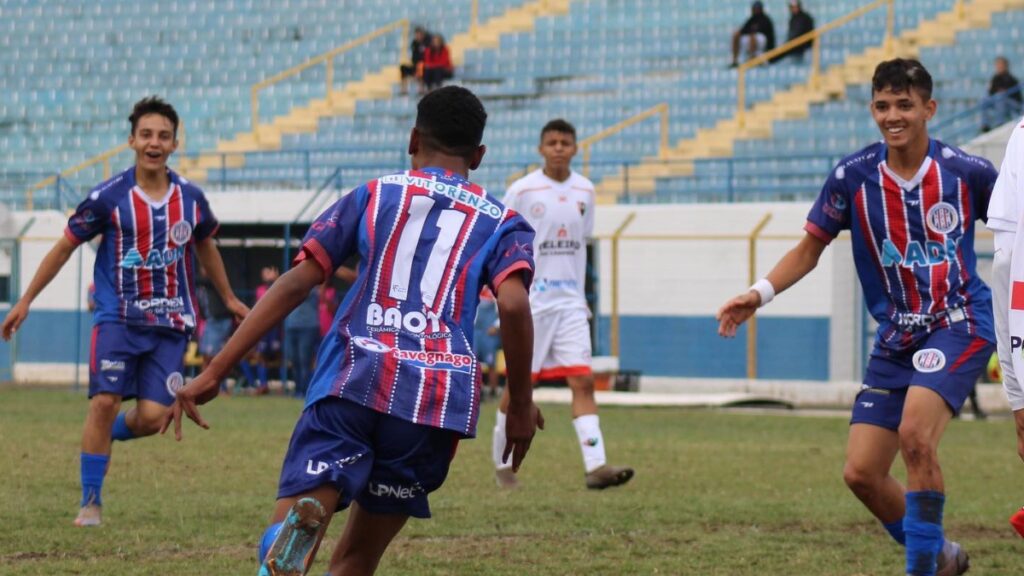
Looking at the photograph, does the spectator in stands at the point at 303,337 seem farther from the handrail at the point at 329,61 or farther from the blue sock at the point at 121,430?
the blue sock at the point at 121,430

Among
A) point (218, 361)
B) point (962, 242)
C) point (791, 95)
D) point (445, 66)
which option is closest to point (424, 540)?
point (962, 242)

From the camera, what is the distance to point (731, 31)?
99.3 feet

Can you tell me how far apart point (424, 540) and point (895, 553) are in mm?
2287

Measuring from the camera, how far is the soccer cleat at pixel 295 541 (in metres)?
4.81

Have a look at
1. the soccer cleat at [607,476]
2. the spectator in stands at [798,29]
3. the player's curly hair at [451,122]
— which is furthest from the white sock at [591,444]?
the spectator in stands at [798,29]

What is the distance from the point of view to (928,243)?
7.20 meters

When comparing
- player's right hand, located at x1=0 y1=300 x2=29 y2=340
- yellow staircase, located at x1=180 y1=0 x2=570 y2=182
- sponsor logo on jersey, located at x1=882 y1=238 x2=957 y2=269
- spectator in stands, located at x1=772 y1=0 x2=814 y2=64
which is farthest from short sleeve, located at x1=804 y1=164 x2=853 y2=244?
yellow staircase, located at x1=180 y1=0 x2=570 y2=182

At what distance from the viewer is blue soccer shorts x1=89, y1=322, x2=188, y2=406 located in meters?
9.23

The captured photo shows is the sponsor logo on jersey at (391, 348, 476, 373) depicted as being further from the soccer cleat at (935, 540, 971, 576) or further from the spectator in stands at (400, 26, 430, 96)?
the spectator in stands at (400, 26, 430, 96)

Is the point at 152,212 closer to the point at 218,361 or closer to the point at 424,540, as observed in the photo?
the point at 424,540

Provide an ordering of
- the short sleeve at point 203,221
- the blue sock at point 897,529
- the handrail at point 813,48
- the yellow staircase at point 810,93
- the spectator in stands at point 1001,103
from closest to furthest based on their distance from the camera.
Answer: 1. the blue sock at point 897,529
2. the short sleeve at point 203,221
3. the spectator in stands at point 1001,103
4. the yellow staircase at point 810,93
5. the handrail at point 813,48

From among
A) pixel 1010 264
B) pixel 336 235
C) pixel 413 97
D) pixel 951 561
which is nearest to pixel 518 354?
pixel 336 235

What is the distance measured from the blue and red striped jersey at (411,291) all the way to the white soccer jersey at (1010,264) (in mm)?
1504

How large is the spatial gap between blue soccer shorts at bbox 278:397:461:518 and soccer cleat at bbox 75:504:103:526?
3.97 metres
